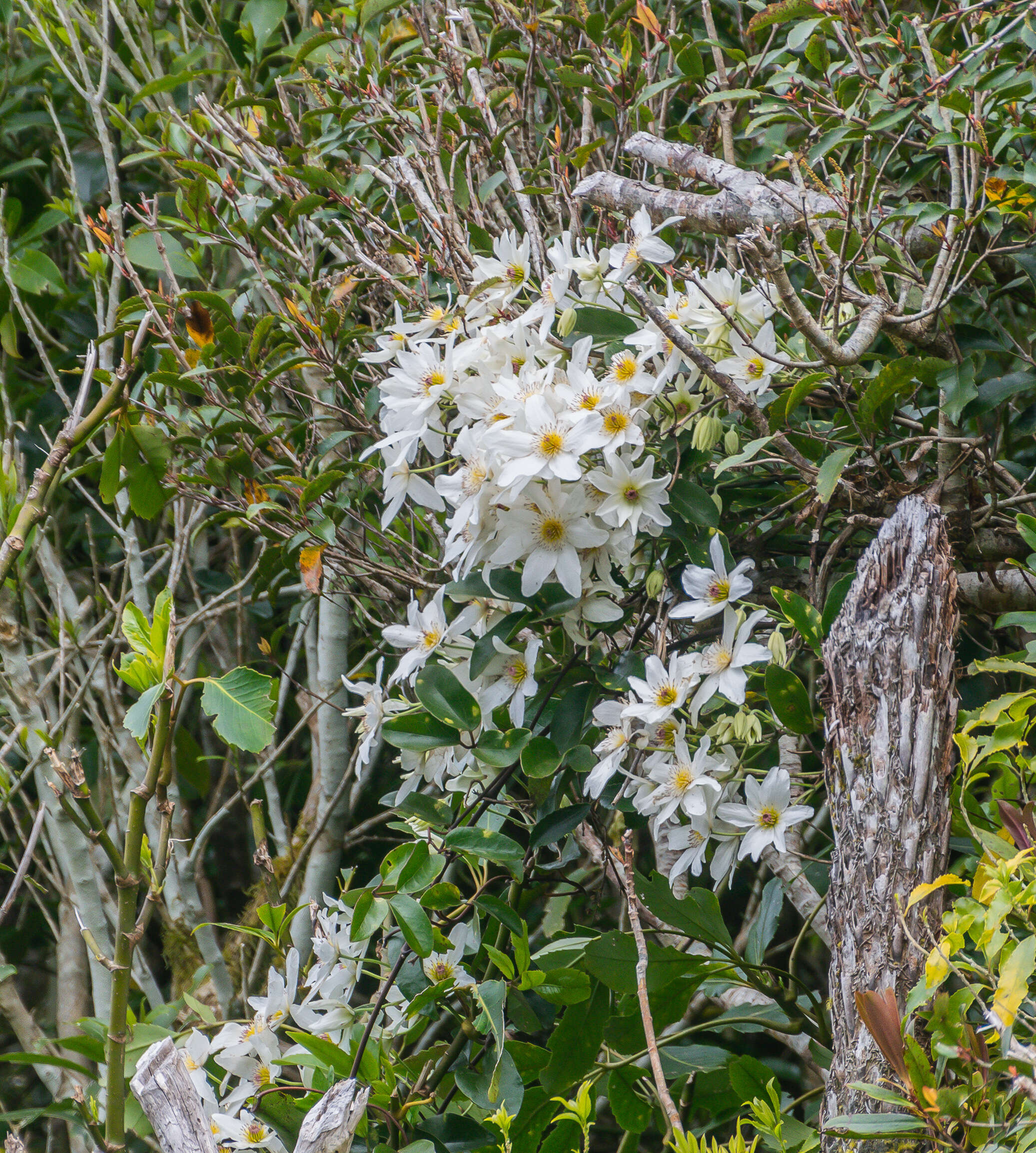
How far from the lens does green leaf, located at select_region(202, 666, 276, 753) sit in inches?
39.8

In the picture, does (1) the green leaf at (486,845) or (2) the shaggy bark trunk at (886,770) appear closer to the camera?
(2) the shaggy bark trunk at (886,770)

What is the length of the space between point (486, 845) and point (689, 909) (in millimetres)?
221

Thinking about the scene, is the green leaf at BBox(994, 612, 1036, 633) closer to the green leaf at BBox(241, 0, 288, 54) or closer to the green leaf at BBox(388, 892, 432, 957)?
the green leaf at BBox(388, 892, 432, 957)

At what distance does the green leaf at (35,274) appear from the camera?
2.07 meters

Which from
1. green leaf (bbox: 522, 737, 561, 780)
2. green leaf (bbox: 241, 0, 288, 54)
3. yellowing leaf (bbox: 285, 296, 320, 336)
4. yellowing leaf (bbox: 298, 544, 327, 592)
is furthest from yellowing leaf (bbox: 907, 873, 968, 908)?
green leaf (bbox: 241, 0, 288, 54)

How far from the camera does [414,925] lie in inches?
39.6

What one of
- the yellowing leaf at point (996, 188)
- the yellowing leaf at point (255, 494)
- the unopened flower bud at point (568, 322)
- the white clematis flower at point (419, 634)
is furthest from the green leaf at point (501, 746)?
the yellowing leaf at point (996, 188)

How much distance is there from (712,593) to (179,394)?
109cm

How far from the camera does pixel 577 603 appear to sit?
1075mm

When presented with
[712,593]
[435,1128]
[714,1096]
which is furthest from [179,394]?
[714,1096]

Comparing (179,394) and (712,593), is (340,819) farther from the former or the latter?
(712,593)

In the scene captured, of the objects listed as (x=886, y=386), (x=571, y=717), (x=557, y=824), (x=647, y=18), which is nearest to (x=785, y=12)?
(x=647, y=18)

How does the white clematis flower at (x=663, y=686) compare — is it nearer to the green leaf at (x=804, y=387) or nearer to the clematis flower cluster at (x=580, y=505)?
the clematis flower cluster at (x=580, y=505)

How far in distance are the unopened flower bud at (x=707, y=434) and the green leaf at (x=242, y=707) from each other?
50 centimetres
